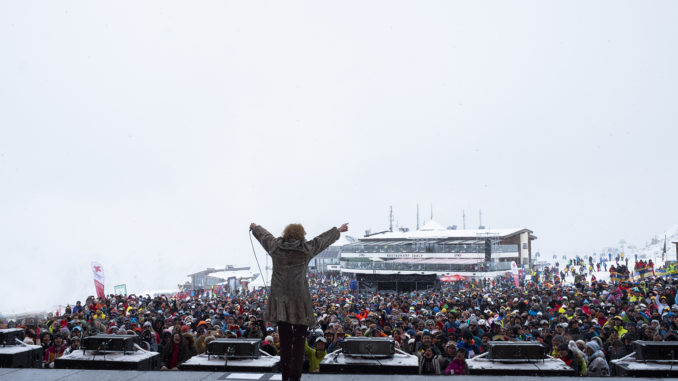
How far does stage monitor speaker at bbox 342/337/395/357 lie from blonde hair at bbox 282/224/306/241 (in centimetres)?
183

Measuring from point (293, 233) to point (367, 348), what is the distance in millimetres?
1985

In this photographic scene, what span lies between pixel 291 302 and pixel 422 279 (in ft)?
151

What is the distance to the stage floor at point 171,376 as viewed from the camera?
497cm

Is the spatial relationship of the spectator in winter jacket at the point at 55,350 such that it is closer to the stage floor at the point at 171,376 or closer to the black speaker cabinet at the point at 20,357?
the black speaker cabinet at the point at 20,357

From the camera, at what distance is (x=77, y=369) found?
5.50m

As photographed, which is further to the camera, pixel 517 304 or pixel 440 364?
pixel 517 304

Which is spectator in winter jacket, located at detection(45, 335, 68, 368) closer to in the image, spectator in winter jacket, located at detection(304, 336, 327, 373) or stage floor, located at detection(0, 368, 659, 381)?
stage floor, located at detection(0, 368, 659, 381)

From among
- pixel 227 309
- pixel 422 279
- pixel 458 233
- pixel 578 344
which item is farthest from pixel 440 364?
pixel 458 233

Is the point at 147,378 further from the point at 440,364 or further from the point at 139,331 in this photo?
the point at 139,331

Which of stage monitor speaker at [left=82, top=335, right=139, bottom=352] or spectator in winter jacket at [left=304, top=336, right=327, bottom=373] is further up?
stage monitor speaker at [left=82, top=335, right=139, bottom=352]

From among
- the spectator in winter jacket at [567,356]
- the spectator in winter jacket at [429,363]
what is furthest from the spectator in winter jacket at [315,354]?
the spectator in winter jacket at [567,356]

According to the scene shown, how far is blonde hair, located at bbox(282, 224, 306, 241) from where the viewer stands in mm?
4336

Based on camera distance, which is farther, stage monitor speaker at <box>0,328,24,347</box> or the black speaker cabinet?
stage monitor speaker at <box>0,328,24,347</box>

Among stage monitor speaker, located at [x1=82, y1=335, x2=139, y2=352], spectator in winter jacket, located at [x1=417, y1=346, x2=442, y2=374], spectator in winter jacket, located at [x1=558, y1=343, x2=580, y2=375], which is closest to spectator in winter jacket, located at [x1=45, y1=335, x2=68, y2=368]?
stage monitor speaker, located at [x1=82, y1=335, x2=139, y2=352]
